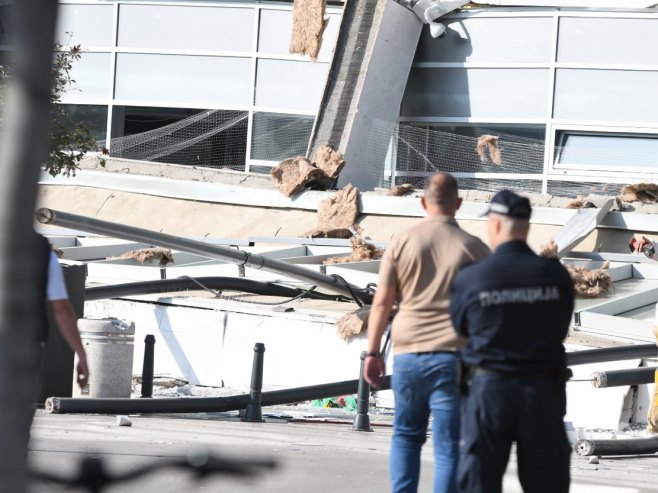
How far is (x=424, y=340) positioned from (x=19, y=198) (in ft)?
13.8

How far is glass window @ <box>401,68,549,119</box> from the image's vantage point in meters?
25.9

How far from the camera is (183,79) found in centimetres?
2744

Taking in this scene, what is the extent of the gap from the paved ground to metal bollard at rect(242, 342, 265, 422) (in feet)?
0.55

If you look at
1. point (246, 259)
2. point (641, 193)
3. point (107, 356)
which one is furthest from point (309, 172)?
point (107, 356)

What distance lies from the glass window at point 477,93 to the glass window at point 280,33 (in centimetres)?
202

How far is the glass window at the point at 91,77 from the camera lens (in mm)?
28000

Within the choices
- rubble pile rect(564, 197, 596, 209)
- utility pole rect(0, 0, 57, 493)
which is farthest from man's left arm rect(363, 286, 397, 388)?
rubble pile rect(564, 197, 596, 209)

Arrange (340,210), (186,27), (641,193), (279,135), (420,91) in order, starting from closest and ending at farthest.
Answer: (641,193)
(340,210)
(279,135)
(420,91)
(186,27)

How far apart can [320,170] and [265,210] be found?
1.33 metres

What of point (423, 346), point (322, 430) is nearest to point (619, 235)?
point (322, 430)

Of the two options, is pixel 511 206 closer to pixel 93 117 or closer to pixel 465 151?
pixel 465 151

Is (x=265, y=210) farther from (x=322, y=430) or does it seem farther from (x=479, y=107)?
(x=322, y=430)

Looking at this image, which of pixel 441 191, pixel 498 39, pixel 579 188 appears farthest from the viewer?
pixel 498 39

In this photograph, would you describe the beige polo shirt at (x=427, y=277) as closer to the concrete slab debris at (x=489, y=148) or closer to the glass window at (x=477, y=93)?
the concrete slab debris at (x=489, y=148)
